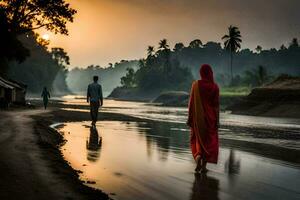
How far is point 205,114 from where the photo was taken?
837cm

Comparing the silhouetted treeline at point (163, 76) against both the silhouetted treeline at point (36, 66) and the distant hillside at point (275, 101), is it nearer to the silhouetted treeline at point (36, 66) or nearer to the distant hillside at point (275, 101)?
the silhouetted treeline at point (36, 66)

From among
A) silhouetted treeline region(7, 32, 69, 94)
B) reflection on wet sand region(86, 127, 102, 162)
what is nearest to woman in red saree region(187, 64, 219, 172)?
reflection on wet sand region(86, 127, 102, 162)

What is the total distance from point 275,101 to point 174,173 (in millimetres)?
41283

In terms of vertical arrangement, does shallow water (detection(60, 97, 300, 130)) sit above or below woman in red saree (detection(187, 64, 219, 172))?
below

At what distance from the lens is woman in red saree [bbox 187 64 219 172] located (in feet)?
26.9

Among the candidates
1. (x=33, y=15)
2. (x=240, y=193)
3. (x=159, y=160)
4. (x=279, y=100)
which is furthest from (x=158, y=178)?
(x=279, y=100)

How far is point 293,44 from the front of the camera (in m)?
180

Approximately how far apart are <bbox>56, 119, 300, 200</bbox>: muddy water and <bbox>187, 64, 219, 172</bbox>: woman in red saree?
41 cm

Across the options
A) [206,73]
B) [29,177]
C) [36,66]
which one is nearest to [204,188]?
[206,73]

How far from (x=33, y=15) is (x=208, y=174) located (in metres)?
23.4

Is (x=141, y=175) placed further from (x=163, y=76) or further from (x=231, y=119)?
(x=163, y=76)

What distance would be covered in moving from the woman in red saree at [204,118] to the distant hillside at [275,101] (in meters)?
34.9

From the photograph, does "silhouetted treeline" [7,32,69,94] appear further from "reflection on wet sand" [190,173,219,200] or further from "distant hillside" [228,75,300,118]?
"reflection on wet sand" [190,173,219,200]

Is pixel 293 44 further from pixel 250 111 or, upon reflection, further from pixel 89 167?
pixel 89 167
